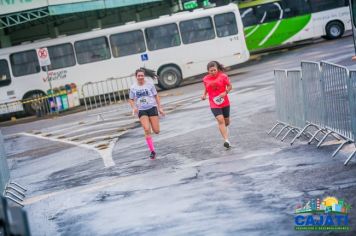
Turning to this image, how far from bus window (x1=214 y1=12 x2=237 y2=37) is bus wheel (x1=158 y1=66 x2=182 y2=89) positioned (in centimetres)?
272

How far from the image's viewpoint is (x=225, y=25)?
3266cm

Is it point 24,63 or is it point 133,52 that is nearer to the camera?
point 24,63

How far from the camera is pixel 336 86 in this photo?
9.99 metres

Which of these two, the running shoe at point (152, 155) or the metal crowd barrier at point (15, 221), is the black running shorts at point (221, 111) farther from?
the metal crowd barrier at point (15, 221)

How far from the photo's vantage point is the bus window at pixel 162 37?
1255 inches

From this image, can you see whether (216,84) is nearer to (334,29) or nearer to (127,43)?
(127,43)

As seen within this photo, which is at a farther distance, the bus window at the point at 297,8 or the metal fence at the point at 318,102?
the bus window at the point at 297,8

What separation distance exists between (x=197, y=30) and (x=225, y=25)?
4.42 ft

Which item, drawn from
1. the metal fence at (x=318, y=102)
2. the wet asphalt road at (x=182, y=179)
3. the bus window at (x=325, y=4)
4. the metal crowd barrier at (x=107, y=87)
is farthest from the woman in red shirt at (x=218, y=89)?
the bus window at (x=325, y=4)

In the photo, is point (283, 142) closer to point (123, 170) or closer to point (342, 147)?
point (342, 147)

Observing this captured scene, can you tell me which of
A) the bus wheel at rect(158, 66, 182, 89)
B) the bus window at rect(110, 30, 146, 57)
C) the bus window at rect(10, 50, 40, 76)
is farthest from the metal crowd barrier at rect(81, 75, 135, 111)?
the bus window at rect(10, 50, 40, 76)

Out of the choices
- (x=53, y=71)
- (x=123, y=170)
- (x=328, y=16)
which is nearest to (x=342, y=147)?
(x=123, y=170)

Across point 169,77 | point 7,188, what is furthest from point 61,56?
point 7,188

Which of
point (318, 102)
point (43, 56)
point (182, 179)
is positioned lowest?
point (182, 179)
